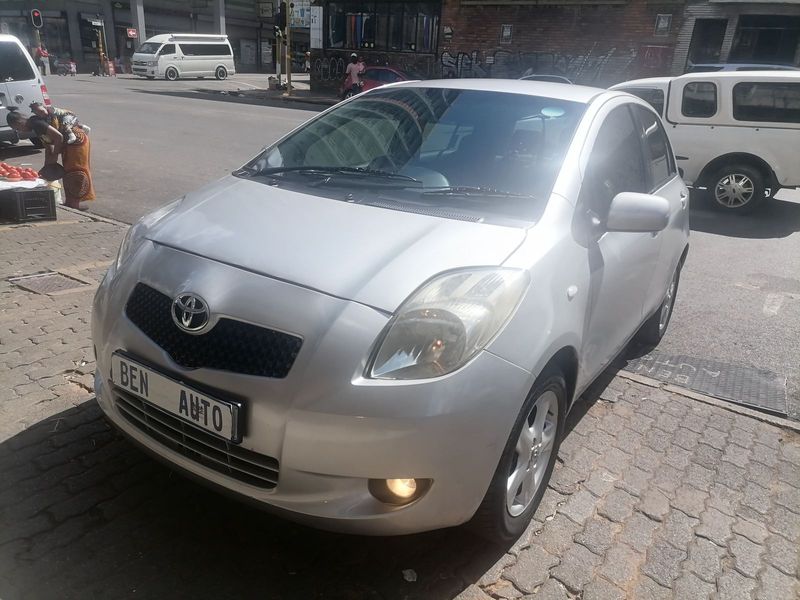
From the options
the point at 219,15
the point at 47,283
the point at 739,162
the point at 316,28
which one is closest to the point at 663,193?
the point at 47,283

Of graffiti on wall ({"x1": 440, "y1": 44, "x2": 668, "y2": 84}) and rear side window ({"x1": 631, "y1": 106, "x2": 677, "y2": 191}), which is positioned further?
graffiti on wall ({"x1": 440, "y1": 44, "x2": 668, "y2": 84})

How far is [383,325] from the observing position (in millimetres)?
1996

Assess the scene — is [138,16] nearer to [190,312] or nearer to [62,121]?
[62,121]

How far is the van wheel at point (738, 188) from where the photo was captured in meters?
8.73

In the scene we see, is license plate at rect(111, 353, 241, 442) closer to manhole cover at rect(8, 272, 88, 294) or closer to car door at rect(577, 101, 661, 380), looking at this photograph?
car door at rect(577, 101, 661, 380)

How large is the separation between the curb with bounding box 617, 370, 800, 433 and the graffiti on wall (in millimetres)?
21324

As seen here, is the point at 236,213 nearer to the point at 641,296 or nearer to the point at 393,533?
the point at 393,533

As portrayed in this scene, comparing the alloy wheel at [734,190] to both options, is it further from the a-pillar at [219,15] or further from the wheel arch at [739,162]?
the a-pillar at [219,15]

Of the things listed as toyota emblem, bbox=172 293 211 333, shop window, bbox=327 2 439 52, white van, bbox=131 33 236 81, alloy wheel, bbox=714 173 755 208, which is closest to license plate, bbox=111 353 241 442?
toyota emblem, bbox=172 293 211 333

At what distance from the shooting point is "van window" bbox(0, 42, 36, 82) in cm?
992

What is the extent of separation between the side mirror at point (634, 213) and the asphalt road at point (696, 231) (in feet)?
6.08

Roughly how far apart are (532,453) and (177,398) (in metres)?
1.34

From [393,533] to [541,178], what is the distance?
1583 millimetres

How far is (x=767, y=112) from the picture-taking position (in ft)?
28.4
